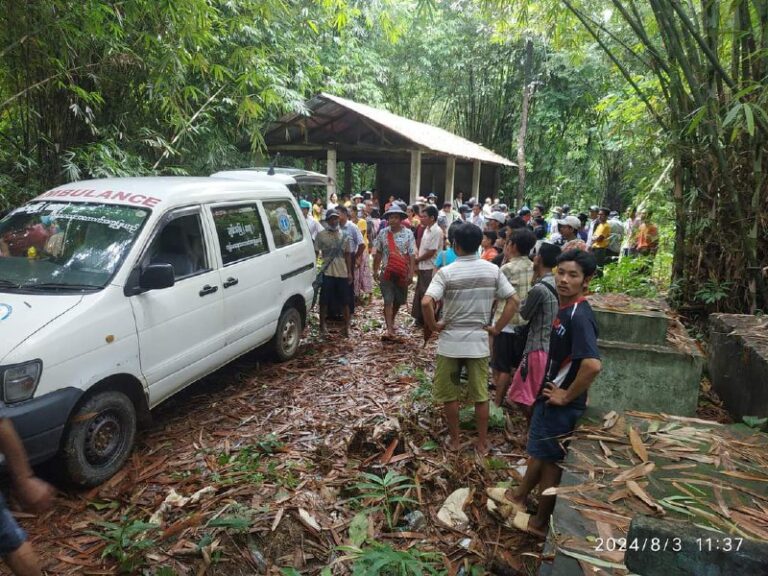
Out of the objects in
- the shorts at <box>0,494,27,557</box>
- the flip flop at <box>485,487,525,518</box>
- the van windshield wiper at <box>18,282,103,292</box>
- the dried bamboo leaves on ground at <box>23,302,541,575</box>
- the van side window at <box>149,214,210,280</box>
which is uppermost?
the van side window at <box>149,214,210,280</box>

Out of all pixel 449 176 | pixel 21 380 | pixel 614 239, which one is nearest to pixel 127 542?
pixel 21 380

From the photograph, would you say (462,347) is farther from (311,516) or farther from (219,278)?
(219,278)

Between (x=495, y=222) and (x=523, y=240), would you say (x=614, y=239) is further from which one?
(x=523, y=240)

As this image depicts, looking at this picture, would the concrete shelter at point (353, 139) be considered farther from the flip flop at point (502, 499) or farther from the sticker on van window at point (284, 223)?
the flip flop at point (502, 499)

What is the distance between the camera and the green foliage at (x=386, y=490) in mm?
3281

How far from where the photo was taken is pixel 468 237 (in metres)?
3.86

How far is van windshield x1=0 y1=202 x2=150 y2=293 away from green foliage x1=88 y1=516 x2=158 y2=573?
1544 millimetres

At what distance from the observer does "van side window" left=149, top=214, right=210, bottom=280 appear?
4.31 meters

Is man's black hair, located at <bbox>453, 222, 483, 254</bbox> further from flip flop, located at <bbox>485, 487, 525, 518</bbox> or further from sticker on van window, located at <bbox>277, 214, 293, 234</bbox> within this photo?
sticker on van window, located at <bbox>277, 214, 293, 234</bbox>

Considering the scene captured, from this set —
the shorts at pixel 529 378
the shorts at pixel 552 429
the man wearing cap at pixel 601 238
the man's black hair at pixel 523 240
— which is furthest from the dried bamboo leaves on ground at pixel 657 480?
the man wearing cap at pixel 601 238

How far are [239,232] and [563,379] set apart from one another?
3.47 metres

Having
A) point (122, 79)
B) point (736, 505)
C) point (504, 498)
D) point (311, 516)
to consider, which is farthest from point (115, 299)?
point (122, 79)

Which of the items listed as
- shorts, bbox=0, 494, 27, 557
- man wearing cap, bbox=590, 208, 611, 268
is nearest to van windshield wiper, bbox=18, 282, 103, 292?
shorts, bbox=0, 494, 27, 557

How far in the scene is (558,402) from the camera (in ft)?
9.12
